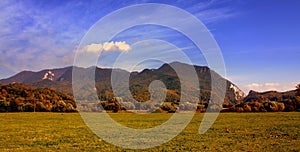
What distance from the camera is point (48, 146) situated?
19750 mm

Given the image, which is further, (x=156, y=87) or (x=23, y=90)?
(x=23, y=90)

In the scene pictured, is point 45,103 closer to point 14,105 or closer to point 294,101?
point 14,105

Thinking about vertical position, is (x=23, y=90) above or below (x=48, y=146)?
above

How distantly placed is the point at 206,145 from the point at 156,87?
172 feet

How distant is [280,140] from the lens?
20953 mm

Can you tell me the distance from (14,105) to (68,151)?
9707 centimetres

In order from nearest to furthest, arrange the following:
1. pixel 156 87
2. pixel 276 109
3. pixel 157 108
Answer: pixel 156 87, pixel 276 109, pixel 157 108

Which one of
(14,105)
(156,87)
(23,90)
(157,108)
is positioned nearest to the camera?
(156,87)

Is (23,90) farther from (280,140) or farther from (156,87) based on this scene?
(280,140)

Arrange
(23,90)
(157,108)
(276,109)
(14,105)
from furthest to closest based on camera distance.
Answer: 1. (23,90)
2. (14,105)
3. (157,108)
4. (276,109)

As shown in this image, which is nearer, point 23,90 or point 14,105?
point 14,105

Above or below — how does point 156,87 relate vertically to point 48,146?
above

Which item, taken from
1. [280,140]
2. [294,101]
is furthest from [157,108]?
[280,140]

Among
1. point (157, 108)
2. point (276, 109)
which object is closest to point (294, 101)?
point (276, 109)
